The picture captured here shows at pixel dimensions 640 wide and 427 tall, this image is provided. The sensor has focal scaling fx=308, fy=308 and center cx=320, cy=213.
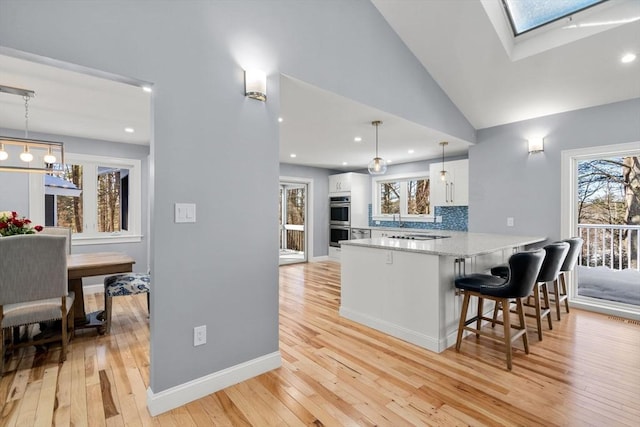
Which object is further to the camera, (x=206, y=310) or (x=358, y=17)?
(x=358, y=17)

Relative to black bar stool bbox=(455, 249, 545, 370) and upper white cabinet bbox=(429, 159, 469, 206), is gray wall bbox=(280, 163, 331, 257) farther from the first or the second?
black bar stool bbox=(455, 249, 545, 370)

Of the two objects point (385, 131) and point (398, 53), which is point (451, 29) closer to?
point (398, 53)

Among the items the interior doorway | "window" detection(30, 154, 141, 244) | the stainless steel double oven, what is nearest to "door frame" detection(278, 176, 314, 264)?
the interior doorway

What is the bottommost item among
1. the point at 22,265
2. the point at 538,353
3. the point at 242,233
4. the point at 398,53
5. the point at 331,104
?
the point at 538,353

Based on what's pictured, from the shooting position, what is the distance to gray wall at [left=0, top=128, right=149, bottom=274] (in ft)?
13.2

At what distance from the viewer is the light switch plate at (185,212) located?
6.23ft

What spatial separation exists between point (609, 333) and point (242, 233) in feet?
12.2

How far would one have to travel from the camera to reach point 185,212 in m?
1.93

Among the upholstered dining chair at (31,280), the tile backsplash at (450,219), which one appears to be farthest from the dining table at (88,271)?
the tile backsplash at (450,219)

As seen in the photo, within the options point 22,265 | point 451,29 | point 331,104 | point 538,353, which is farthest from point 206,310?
point 451,29

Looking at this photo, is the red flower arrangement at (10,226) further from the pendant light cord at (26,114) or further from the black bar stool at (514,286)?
the black bar stool at (514,286)

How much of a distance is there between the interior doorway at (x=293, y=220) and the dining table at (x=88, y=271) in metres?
4.25

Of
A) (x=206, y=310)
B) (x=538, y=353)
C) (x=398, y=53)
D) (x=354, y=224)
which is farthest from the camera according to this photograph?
(x=354, y=224)

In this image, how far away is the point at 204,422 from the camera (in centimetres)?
177
